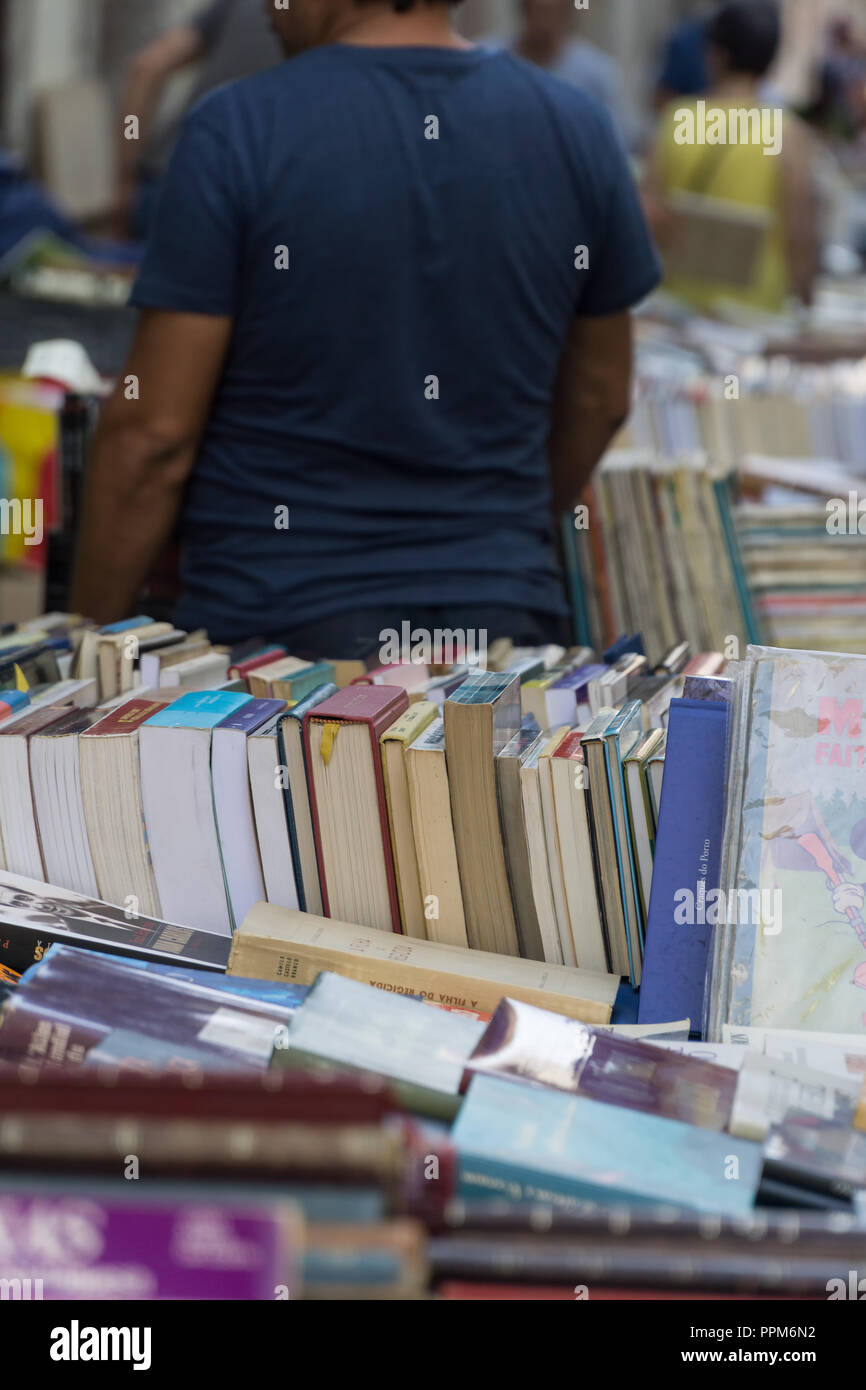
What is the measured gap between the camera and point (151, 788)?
1392 millimetres

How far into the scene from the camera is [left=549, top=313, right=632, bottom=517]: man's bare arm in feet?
7.48

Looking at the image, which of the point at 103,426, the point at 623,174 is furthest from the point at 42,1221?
the point at 623,174

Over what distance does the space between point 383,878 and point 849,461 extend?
2.86 m

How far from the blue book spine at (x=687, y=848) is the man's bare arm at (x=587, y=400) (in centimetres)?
113

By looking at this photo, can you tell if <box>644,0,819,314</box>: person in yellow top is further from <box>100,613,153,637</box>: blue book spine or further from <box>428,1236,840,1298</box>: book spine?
<box>428,1236,840,1298</box>: book spine

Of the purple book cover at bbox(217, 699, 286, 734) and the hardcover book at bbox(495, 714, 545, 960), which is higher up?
the purple book cover at bbox(217, 699, 286, 734)

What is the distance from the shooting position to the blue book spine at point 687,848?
4.27 feet

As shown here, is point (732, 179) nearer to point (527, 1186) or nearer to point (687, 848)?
point (687, 848)

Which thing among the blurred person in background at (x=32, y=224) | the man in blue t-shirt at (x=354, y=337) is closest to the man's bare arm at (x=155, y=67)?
the blurred person in background at (x=32, y=224)

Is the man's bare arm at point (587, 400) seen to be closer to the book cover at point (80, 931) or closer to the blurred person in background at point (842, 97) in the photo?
the book cover at point (80, 931)

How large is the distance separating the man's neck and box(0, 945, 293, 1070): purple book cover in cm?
137

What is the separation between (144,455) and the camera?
197 cm

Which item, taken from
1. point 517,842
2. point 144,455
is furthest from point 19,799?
point 144,455

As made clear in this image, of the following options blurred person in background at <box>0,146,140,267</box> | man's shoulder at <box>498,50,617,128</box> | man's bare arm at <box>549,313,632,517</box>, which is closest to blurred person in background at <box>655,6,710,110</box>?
blurred person in background at <box>0,146,140,267</box>
